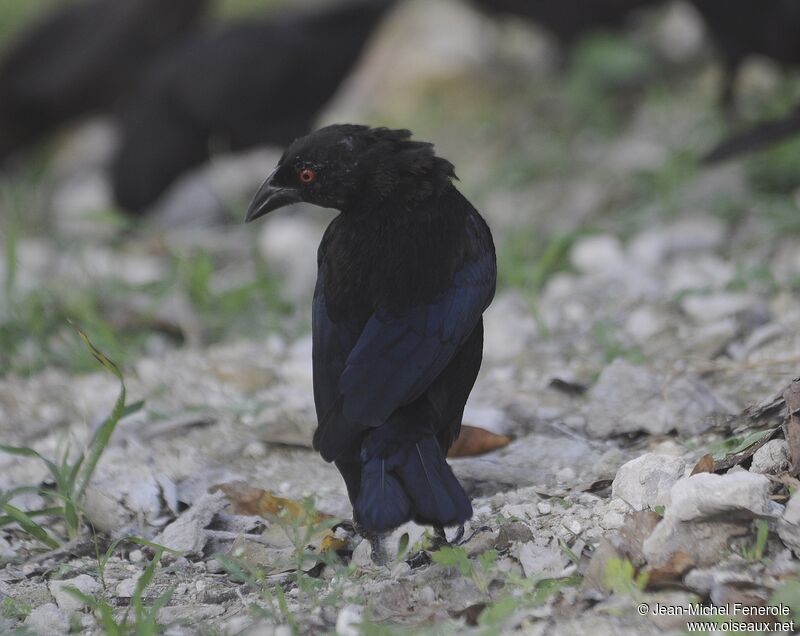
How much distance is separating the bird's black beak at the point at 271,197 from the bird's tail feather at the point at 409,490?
2.36 ft

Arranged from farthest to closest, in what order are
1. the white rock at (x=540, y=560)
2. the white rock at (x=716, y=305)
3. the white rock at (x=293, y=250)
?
the white rock at (x=293, y=250)
the white rock at (x=716, y=305)
the white rock at (x=540, y=560)

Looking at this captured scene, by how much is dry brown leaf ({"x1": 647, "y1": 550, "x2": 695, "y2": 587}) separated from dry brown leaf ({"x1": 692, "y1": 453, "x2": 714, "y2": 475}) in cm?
38

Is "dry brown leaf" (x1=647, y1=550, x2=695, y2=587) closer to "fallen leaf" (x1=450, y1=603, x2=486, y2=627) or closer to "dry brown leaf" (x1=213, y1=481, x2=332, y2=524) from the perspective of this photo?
"fallen leaf" (x1=450, y1=603, x2=486, y2=627)

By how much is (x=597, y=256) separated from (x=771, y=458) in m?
2.27

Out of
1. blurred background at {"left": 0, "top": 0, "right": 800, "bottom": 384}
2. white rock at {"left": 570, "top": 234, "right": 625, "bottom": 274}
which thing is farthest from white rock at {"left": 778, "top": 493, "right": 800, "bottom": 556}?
white rock at {"left": 570, "top": 234, "right": 625, "bottom": 274}

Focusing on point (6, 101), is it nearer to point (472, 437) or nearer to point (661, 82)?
point (661, 82)

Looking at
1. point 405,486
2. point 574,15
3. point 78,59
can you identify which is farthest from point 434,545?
point 78,59

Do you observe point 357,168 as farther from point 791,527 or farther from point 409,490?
point 791,527

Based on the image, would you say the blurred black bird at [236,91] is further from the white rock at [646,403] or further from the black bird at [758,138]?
the white rock at [646,403]

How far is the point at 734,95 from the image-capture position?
6.06 meters

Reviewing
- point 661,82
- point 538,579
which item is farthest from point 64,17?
point 538,579

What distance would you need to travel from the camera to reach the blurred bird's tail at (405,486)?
2.40m

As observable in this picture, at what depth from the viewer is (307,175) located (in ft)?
9.69

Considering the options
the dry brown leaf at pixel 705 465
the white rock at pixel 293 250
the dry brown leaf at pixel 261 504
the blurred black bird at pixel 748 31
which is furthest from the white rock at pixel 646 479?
the blurred black bird at pixel 748 31
